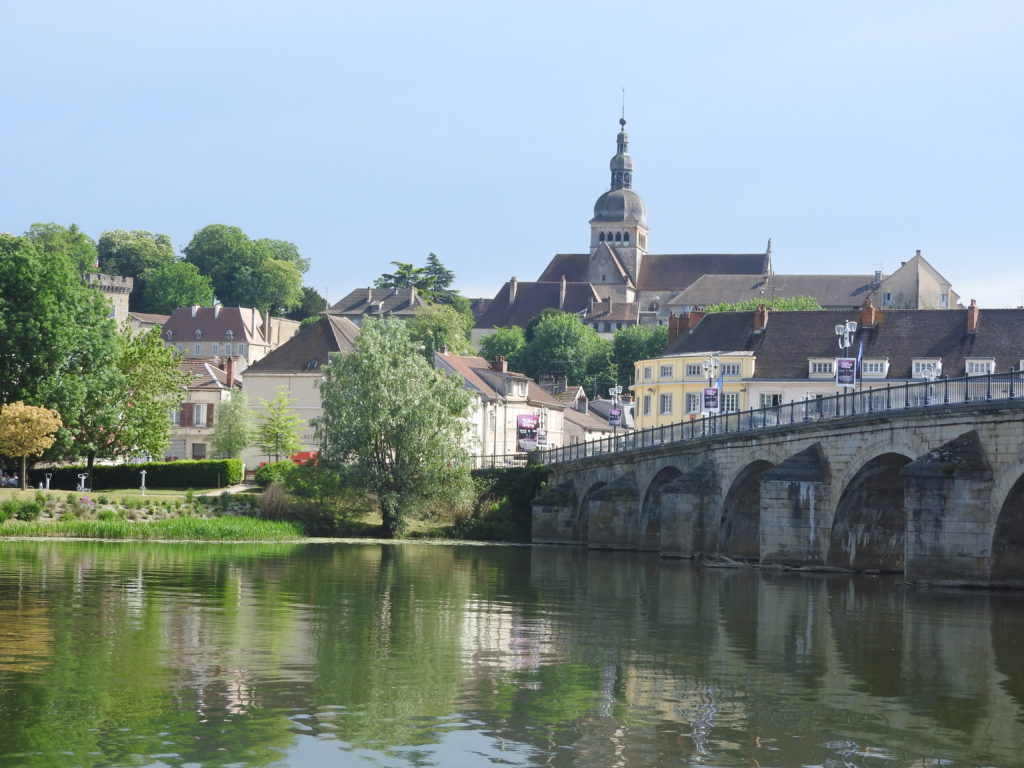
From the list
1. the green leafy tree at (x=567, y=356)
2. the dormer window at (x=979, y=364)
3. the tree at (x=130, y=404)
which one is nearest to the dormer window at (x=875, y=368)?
the dormer window at (x=979, y=364)

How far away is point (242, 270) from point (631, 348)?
49675mm

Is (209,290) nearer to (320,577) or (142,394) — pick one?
(142,394)

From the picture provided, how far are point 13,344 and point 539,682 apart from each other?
49745 mm

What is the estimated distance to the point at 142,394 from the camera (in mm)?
77562

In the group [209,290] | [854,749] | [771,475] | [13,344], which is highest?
[209,290]

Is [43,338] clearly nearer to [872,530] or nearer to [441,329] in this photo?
[872,530]

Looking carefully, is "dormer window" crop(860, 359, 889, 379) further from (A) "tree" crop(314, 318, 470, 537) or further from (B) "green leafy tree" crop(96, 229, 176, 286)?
(B) "green leafy tree" crop(96, 229, 176, 286)

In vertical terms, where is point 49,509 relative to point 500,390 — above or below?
below

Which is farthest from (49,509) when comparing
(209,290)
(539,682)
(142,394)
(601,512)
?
(209,290)

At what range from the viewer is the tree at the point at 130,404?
70438 millimetres

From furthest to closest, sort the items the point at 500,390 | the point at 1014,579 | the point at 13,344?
the point at 500,390 < the point at 13,344 < the point at 1014,579

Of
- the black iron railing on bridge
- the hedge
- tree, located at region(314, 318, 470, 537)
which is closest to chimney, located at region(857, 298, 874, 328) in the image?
the black iron railing on bridge

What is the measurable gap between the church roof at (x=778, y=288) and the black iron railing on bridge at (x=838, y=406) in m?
112

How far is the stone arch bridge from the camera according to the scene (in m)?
39.2
